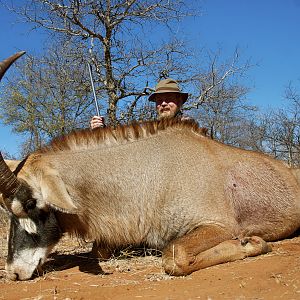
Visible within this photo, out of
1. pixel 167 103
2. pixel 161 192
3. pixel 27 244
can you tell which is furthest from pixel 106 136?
pixel 167 103

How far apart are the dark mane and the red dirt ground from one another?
1.25 metres

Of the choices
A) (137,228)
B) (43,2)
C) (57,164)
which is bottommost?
(137,228)

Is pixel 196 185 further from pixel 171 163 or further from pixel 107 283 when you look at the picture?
pixel 107 283

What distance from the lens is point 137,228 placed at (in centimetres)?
440

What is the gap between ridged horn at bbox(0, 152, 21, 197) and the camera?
384 cm

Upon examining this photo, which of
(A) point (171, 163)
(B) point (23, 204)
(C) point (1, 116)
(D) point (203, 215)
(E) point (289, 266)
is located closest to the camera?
(E) point (289, 266)

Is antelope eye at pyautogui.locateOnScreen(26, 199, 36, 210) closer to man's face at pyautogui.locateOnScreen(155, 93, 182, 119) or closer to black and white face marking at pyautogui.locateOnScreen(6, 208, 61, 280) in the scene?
black and white face marking at pyautogui.locateOnScreen(6, 208, 61, 280)

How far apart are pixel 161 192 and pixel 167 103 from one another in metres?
3.13

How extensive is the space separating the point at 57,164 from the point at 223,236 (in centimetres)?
178

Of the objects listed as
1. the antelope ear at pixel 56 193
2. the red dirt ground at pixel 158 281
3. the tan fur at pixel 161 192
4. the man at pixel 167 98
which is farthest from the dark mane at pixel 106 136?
the man at pixel 167 98

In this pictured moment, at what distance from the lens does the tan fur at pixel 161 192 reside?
408cm

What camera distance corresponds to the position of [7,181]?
3865 mm

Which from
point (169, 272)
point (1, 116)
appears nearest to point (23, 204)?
point (169, 272)

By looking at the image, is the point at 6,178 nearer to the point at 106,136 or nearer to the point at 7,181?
the point at 7,181
